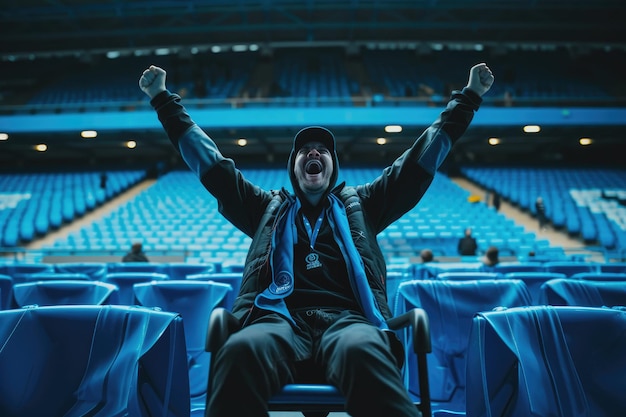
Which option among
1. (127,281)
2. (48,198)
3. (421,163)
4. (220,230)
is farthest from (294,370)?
(48,198)

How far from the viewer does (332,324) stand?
4.60 feet

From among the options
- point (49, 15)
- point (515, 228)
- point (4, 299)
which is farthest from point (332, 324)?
point (49, 15)

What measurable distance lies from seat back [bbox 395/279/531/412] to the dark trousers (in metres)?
0.89

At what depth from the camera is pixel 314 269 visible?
156cm

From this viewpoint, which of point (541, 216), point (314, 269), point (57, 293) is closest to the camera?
point (314, 269)

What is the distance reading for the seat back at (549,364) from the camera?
1.24 metres

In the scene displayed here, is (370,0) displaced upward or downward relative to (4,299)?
upward

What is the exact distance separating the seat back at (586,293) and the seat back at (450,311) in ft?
0.72

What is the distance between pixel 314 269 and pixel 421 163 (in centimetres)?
64

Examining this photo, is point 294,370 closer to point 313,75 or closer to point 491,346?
point 491,346

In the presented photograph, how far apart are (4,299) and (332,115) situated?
462 inches

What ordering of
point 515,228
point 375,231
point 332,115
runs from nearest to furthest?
point 375,231, point 515,228, point 332,115

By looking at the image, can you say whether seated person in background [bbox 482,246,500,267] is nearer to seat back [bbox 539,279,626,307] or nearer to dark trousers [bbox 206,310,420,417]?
seat back [bbox 539,279,626,307]

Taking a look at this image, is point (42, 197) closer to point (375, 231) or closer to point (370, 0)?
point (370, 0)
